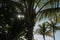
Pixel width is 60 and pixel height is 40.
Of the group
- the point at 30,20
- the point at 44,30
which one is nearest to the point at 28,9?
the point at 30,20

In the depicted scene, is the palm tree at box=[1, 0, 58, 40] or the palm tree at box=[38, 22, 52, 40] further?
the palm tree at box=[38, 22, 52, 40]

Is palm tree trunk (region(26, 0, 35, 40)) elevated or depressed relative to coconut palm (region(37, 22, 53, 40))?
elevated

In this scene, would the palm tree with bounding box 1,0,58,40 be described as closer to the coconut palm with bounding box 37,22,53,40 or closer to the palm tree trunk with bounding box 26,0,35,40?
the palm tree trunk with bounding box 26,0,35,40

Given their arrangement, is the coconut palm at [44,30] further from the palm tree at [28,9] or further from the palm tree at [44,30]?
the palm tree at [28,9]

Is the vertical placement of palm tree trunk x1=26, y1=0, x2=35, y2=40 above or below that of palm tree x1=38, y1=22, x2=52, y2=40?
above

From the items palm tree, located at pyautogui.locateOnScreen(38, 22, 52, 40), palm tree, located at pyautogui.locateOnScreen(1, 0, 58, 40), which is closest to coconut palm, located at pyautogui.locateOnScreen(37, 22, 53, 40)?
palm tree, located at pyautogui.locateOnScreen(38, 22, 52, 40)

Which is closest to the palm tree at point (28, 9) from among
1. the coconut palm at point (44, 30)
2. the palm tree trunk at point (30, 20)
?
the palm tree trunk at point (30, 20)

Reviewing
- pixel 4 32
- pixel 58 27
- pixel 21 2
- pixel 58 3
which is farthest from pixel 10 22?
pixel 58 27

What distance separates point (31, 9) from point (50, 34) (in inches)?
820

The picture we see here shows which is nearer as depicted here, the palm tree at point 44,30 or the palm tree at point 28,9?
the palm tree at point 28,9

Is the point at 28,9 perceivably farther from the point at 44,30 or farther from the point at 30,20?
the point at 44,30

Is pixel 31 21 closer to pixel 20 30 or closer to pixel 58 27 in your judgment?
pixel 20 30

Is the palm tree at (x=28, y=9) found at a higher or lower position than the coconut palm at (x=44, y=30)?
higher

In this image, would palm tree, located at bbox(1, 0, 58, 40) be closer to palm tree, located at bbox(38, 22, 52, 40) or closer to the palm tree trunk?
the palm tree trunk
